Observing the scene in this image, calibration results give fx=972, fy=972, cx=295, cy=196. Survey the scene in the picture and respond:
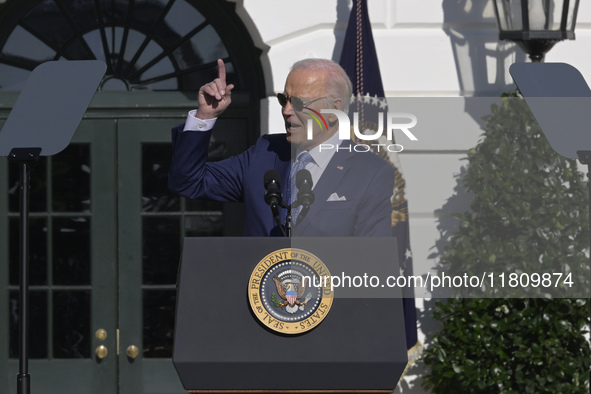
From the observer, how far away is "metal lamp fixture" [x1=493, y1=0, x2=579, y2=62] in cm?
563

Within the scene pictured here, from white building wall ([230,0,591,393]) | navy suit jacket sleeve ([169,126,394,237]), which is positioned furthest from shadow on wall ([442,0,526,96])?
navy suit jacket sleeve ([169,126,394,237])

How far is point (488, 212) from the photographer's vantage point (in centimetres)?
549

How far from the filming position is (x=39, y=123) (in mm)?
3809

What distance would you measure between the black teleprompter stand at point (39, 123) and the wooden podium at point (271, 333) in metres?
1.18

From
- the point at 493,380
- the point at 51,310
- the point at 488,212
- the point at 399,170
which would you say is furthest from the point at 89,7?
the point at 493,380

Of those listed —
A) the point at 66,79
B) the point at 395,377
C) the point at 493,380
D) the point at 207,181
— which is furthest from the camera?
the point at 493,380

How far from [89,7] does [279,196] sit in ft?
12.5

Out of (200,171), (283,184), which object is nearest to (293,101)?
(283,184)

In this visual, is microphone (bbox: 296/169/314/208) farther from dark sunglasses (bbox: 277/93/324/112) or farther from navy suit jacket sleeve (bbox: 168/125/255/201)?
navy suit jacket sleeve (bbox: 168/125/255/201)

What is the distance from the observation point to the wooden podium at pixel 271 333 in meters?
2.57

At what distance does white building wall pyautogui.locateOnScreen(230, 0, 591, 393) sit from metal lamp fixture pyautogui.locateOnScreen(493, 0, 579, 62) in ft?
1.27

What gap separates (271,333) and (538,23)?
3.66 m

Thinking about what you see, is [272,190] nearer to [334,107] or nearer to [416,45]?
[334,107]

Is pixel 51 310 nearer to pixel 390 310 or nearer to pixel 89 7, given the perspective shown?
pixel 89 7
